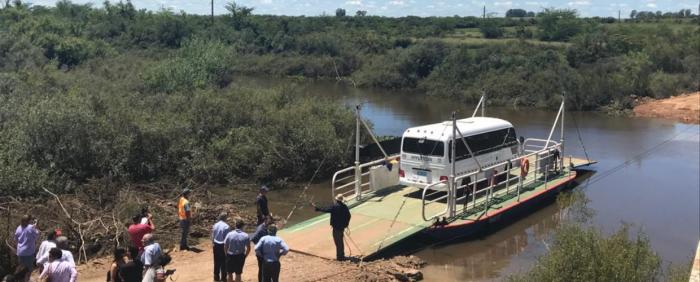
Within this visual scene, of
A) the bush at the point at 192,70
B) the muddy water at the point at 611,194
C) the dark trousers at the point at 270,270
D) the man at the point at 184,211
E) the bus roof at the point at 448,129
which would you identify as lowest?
the muddy water at the point at 611,194

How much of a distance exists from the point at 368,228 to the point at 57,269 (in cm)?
763

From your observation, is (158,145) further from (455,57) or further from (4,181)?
(455,57)

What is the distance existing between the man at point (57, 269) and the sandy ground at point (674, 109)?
125 feet

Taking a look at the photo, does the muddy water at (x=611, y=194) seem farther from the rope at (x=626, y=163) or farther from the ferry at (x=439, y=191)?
the ferry at (x=439, y=191)

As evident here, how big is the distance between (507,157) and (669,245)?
16.2 feet

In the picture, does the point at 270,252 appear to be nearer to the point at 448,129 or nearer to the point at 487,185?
the point at 448,129

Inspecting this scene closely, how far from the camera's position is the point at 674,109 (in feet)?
136

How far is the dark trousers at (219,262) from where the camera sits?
1155 centimetres

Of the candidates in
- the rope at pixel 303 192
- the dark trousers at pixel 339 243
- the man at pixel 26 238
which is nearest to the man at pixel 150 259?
the man at pixel 26 238

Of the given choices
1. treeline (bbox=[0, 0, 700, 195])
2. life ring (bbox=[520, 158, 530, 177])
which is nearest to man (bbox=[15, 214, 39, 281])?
treeline (bbox=[0, 0, 700, 195])

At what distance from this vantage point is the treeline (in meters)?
18.9

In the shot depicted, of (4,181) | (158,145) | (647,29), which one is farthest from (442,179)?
(647,29)

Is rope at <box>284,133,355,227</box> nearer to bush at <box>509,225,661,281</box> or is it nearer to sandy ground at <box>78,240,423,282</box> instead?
sandy ground at <box>78,240,423,282</box>

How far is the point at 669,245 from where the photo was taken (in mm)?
16281
